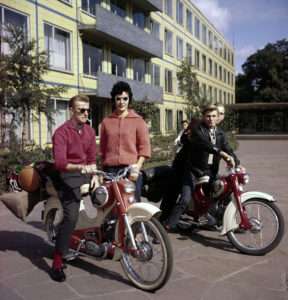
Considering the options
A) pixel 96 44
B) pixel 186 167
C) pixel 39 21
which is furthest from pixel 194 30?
pixel 186 167

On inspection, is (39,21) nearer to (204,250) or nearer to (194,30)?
(204,250)

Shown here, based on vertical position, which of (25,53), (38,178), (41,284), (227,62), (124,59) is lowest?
(41,284)

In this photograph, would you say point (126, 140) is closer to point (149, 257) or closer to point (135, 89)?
point (149, 257)

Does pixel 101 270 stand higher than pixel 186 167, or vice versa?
pixel 186 167

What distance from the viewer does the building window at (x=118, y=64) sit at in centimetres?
→ 2486

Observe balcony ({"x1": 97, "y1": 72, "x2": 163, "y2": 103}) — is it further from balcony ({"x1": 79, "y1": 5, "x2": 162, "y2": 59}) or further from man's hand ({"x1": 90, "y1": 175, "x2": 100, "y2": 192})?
man's hand ({"x1": 90, "y1": 175, "x2": 100, "y2": 192})

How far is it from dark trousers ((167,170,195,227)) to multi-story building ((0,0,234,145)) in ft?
21.6

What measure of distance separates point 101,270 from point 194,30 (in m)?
42.1

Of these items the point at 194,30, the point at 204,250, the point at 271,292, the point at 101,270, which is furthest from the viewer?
the point at 194,30

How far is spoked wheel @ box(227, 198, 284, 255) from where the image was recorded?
4613 mm

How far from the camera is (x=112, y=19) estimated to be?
2194cm

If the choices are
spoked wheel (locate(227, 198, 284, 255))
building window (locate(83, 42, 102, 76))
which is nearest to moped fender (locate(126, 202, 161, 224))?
spoked wheel (locate(227, 198, 284, 255))

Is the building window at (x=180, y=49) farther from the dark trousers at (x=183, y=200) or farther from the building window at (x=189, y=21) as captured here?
the dark trousers at (x=183, y=200)

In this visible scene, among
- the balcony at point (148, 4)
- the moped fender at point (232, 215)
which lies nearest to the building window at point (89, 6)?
the balcony at point (148, 4)
